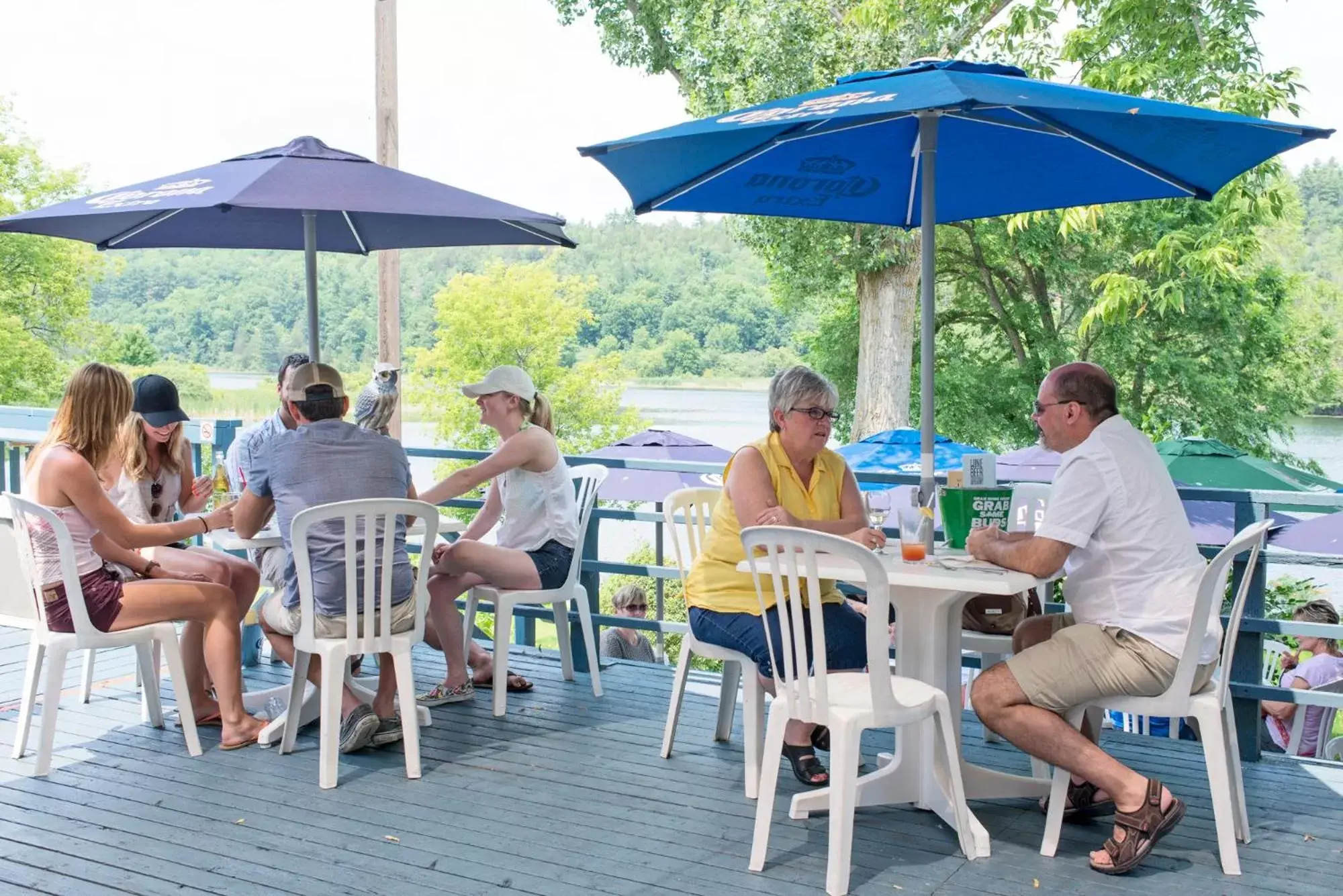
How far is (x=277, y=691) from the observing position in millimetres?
4449

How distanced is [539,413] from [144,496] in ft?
4.51

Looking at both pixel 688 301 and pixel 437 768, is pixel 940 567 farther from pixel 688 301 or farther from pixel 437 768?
pixel 688 301

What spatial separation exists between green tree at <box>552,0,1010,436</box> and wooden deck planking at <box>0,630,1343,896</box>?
7.93 meters

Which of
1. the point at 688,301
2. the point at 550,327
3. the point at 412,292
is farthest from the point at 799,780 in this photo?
the point at 412,292

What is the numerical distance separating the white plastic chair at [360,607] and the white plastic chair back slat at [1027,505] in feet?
5.68

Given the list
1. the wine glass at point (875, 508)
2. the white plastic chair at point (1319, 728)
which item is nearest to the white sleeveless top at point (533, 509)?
the wine glass at point (875, 508)

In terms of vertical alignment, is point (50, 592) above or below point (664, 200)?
below

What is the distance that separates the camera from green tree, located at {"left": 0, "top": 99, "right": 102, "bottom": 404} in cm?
2927

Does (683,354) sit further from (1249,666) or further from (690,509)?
(1249,666)

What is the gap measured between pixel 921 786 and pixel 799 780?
0.38 m

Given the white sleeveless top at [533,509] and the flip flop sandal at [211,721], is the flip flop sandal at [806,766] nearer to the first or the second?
the white sleeveless top at [533,509]

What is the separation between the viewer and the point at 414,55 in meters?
47.5

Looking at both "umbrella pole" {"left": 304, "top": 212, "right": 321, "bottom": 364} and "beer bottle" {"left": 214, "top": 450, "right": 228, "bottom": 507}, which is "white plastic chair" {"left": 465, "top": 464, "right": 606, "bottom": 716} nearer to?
"beer bottle" {"left": 214, "top": 450, "right": 228, "bottom": 507}

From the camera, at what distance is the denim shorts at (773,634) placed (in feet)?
11.1
